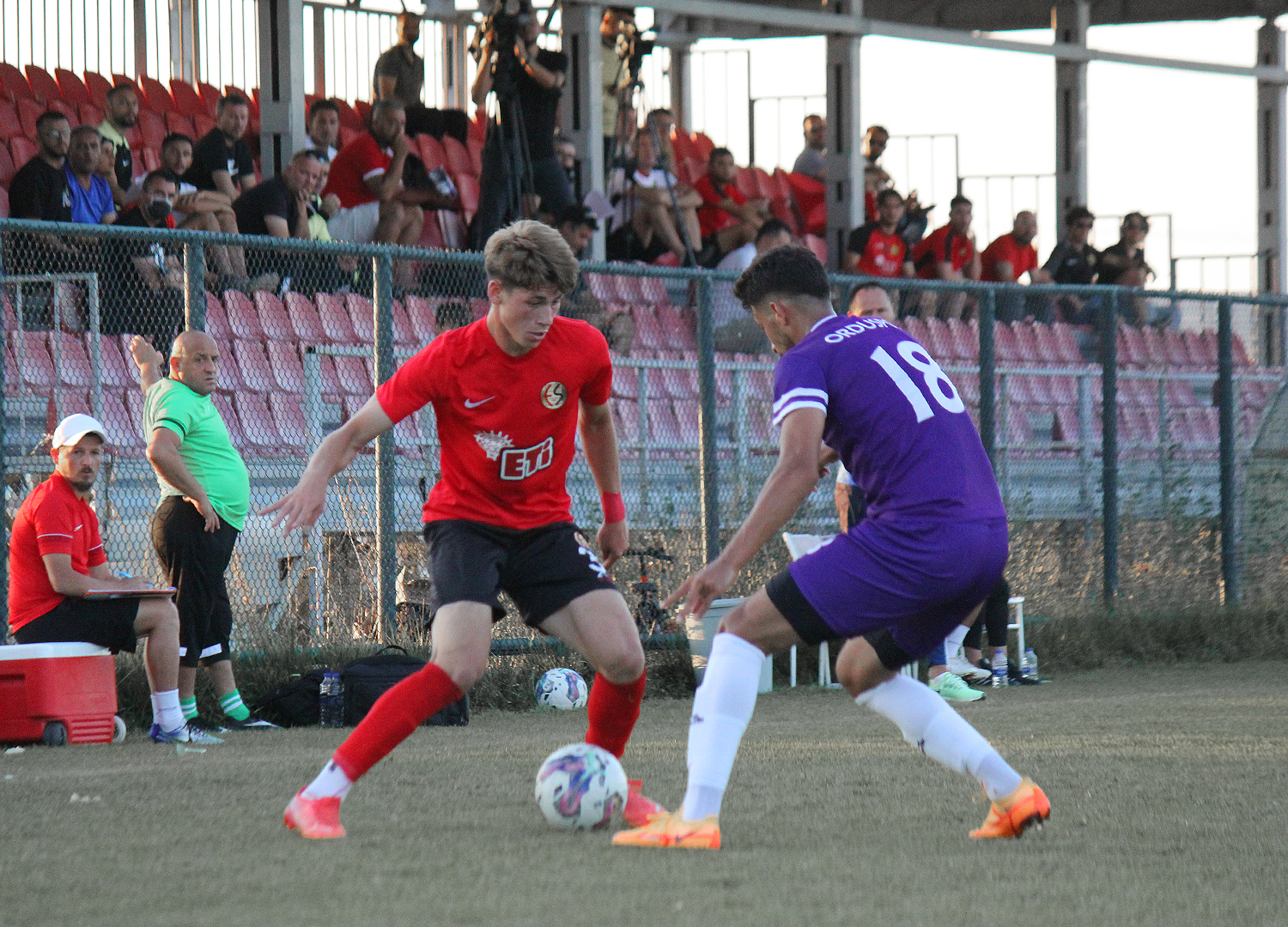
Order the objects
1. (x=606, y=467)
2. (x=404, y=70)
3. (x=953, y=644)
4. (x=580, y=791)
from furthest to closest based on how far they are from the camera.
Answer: (x=404, y=70), (x=953, y=644), (x=606, y=467), (x=580, y=791)

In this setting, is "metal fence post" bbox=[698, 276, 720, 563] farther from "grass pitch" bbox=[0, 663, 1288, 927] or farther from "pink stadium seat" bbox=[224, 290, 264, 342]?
"pink stadium seat" bbox=[224, 290, 264, 342]

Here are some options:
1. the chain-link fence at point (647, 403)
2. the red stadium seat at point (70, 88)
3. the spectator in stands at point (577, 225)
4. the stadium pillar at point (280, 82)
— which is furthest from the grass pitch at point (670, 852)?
the red stadium seat at point (70, 88)

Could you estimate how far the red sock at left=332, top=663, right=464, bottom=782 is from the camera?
482 cm

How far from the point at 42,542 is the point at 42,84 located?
845 cm

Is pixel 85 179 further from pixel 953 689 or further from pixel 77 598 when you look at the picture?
pixel 953 689

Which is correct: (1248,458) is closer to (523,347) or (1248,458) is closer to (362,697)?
(362,697)

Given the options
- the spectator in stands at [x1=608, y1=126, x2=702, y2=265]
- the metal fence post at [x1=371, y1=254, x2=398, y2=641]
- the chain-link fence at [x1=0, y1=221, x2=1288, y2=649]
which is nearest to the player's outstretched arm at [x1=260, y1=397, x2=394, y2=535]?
the chain-link fence at [x1=0, y1=221, x2=1288, y2=649]

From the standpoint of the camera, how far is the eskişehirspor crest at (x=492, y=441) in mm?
5055

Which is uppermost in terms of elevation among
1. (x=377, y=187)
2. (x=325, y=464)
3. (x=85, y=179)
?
(x=377, y=187)

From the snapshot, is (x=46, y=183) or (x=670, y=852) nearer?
(x=670, y=852)

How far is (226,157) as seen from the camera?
12.5 m

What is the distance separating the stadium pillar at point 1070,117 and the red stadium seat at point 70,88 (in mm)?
11272

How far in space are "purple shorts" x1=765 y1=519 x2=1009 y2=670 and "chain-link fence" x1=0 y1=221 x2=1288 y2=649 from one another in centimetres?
489

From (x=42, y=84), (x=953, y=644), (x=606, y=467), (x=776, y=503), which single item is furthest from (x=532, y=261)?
(x=42, y=84)
